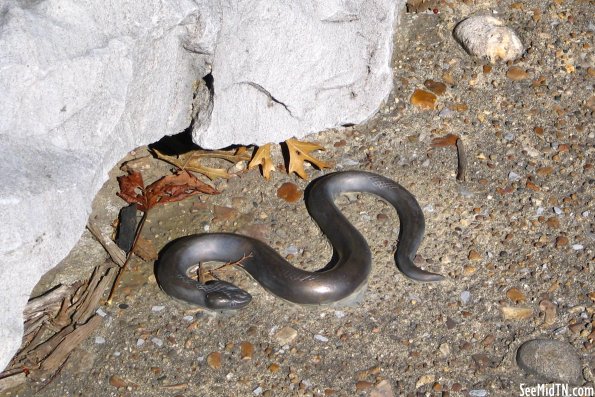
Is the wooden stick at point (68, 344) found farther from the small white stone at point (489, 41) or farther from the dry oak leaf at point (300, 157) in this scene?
the small white stone at point (489, 41)

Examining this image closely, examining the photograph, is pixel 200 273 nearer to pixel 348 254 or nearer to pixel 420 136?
pixel 348 254

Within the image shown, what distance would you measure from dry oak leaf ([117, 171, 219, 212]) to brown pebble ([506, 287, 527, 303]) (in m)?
1.38

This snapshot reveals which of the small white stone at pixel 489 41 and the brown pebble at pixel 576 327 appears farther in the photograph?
the small white stone at pixel 489 41

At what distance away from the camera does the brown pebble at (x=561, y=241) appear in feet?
12.6

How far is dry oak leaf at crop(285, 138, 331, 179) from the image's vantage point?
418 centimetres

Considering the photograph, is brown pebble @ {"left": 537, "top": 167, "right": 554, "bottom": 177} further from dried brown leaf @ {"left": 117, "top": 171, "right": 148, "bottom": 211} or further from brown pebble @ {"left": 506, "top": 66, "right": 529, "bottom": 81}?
dried brown leaf @ {"left": 117, "top": 171, "right": 148, "bottom": 211}

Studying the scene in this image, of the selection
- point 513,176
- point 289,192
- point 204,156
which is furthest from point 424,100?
point 204,156

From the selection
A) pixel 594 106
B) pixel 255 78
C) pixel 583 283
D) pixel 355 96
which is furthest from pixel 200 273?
pixel 594 106

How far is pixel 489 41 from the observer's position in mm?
4625

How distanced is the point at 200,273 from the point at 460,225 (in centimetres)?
115

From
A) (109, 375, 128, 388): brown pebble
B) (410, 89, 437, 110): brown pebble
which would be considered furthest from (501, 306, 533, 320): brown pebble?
(109, 375, 128, 388): brown pebble

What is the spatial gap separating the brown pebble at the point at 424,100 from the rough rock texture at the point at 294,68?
0.25 metres

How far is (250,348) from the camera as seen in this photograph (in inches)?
138

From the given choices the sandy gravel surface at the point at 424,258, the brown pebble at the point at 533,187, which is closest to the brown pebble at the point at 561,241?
the sandy gravel surface at the point at 424,258
